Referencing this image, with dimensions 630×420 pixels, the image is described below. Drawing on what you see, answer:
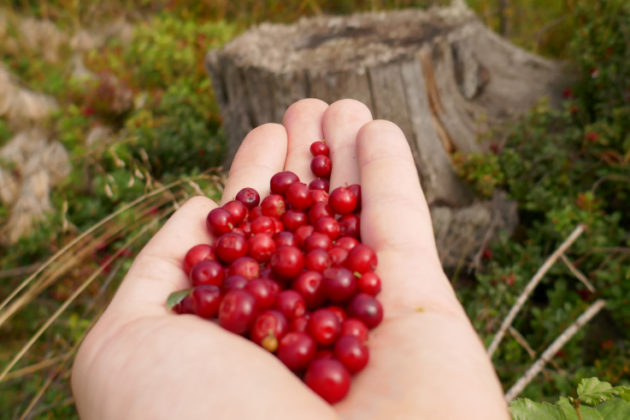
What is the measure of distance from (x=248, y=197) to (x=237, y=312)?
1.01 metres

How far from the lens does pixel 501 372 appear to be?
11.9ft

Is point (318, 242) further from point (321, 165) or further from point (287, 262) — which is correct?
point (321, 165)

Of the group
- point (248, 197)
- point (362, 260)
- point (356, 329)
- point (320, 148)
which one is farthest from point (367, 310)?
point (320, 148)

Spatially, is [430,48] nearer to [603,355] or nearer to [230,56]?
[230,56]

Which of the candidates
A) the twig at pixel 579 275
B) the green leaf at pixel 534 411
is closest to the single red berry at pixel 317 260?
the green leaf at pixel 534 411

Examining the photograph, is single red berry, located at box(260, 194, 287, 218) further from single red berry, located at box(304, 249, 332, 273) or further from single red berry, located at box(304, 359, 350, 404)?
single red berry, located at box(304, 359, 350, 404)

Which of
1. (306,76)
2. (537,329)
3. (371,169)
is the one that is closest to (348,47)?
(306,76)

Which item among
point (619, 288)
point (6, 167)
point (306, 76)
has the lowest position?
point (619, 288)

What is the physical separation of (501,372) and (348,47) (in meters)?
3.19

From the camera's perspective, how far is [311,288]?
2432 mm

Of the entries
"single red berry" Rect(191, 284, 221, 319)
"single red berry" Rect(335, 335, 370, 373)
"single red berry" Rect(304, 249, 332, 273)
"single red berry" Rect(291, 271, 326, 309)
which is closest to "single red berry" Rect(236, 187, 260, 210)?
"single red berry" Rect(304, 249, 332, 273)

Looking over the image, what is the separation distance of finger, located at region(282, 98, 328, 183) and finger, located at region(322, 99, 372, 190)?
0.10 meters

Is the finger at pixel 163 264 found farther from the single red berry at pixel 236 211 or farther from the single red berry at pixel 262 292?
the single red berry at pixel 262 292

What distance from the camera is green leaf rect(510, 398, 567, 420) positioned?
178 centimetres
